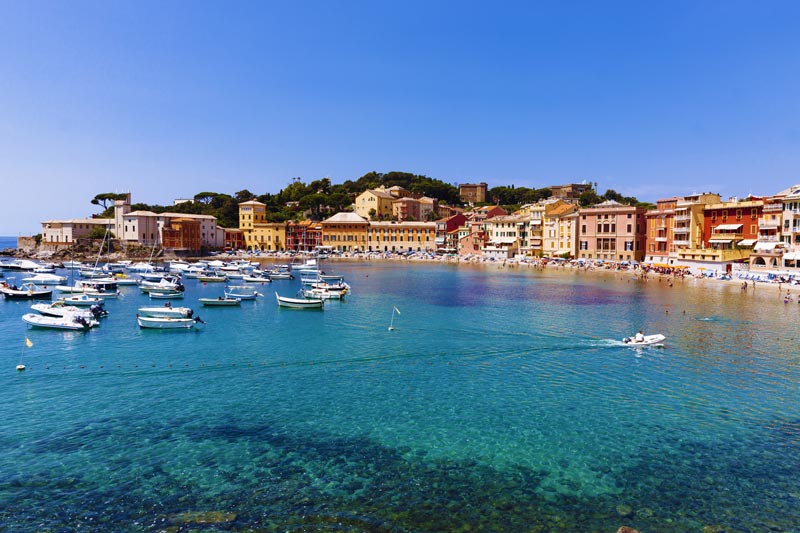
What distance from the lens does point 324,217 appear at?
6073 inches

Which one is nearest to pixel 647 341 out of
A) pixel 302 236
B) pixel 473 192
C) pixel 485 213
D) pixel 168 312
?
pixel 168 312

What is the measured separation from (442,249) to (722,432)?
114076 mm

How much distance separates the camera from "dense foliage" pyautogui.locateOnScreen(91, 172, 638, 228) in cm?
14812

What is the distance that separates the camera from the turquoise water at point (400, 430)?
12.7 m

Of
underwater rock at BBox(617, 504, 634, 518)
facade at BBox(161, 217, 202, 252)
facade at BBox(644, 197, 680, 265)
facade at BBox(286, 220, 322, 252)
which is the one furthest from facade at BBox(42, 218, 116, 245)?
underwater rock at BBox(617, 504, 634, 518)

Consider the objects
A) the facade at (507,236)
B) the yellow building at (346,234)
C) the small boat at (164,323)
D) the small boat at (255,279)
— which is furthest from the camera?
the yellow building at (346,234)

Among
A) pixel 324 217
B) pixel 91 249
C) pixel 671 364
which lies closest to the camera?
pixel 671 364

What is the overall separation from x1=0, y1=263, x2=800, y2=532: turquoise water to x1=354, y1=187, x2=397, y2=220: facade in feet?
374

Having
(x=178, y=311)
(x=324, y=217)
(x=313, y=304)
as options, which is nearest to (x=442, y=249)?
(x=324, y=217)

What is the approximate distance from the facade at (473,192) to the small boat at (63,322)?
149 meters

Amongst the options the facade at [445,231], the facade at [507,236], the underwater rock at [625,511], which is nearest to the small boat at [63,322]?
the underwater rock at [625,511]

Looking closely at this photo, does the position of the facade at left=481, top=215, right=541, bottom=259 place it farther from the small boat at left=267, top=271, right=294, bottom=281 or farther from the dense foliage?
the small boat at left=267, top=271, right=294, bottom=281

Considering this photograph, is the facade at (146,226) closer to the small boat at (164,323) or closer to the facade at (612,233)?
the facade at (612,233)

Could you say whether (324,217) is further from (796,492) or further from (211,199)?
(796,492)
